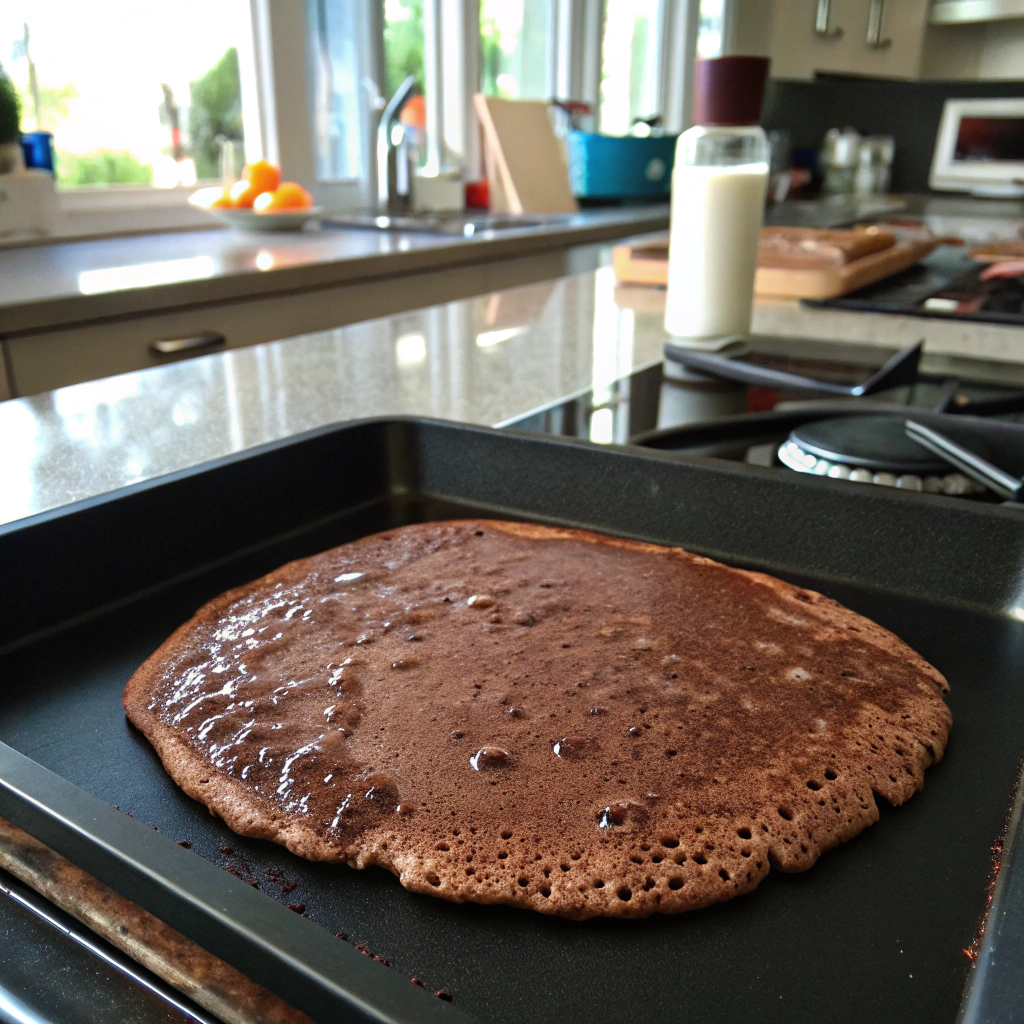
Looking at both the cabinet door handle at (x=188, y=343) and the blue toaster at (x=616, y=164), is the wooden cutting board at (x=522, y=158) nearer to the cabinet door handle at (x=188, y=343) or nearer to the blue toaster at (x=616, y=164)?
the blue toaster at (x=616, y=164)

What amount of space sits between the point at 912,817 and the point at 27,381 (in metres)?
1.40

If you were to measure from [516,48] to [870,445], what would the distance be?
330 cm

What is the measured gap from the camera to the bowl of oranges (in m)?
2.33

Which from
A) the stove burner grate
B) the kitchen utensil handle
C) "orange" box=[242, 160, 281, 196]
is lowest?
the stove burner grate

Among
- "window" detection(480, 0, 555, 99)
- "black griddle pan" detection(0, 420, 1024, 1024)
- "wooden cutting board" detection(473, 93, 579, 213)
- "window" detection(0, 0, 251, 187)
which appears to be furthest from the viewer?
"window" detection(480, 0, 555, 99)

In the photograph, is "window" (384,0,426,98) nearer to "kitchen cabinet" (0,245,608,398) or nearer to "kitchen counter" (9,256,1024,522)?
"kitchen cabinet" (0,245,608,398)

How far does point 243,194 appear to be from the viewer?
2344 millimetres

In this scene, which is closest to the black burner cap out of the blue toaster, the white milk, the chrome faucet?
the white milk

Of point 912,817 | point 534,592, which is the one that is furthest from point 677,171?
point 912,817

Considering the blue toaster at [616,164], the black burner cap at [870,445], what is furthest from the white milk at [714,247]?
the blue toaster at [616,164]

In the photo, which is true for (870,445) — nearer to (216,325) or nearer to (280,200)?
(216,325)

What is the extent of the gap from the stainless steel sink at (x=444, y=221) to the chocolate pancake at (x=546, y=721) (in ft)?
6.61

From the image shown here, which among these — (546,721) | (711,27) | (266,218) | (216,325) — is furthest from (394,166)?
(546,721)

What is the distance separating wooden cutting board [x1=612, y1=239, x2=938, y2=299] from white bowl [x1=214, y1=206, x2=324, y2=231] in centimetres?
101
